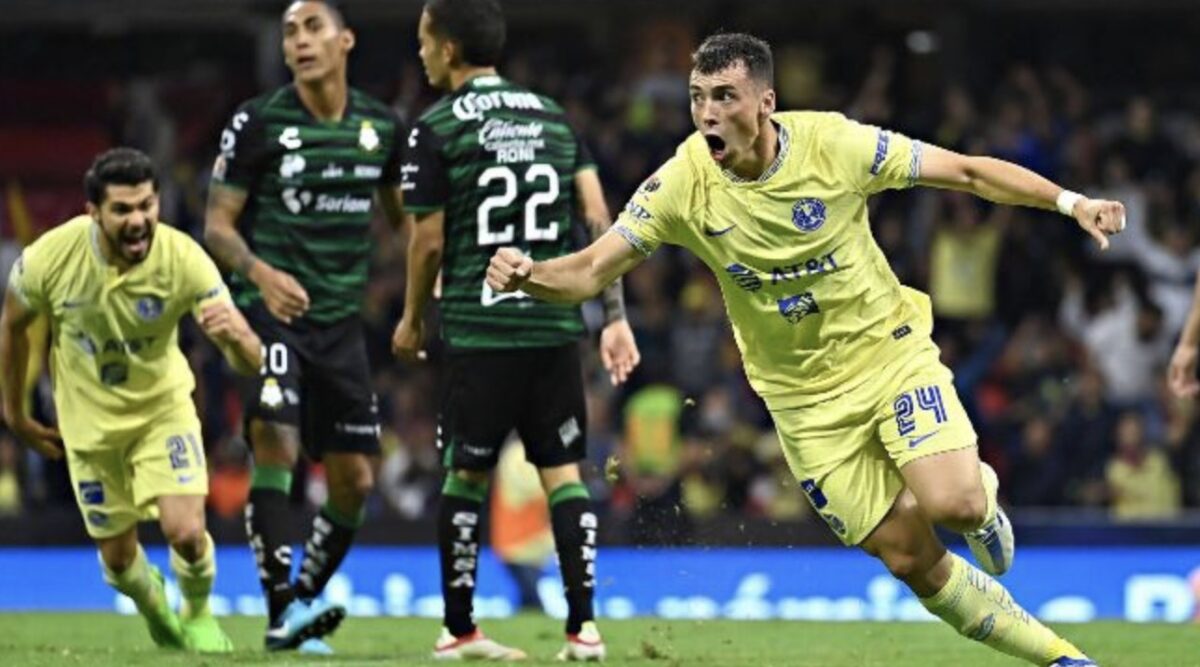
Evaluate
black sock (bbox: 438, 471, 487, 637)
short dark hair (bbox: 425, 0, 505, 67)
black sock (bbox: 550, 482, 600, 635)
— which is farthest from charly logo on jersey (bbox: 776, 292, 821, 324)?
short dark hair (bbox: 425, 0, 505, 67)

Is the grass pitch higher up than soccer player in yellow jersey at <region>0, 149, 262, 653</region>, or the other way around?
soccer player in yellow jersey at <region>0, 149, 262, 653</region>

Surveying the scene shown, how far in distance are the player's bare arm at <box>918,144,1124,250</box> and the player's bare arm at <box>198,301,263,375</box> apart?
318cm

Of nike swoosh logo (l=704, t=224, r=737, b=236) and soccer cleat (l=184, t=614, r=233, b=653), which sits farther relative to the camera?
soccer cleat (l=184, t=614, r=233, b=653)

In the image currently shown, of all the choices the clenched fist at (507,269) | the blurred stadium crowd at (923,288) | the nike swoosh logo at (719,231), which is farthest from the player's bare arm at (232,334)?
the blurred stadium crowd at (923,288)

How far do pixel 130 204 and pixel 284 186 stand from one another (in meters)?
0.86

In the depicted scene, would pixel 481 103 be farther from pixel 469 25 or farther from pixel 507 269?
pixel 507 269

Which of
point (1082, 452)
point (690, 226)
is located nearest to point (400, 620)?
point (690, 226)

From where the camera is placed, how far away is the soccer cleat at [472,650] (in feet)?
33.9

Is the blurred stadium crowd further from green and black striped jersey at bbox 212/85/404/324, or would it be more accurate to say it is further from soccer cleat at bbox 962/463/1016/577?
soccer cleat at bbox 962/463/1016/577

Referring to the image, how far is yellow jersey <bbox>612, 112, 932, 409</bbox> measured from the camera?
8961 millimetres

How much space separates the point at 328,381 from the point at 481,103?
1739 millimetres

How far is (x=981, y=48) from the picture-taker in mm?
23000

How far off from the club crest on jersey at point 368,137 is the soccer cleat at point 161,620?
2157 millimetres

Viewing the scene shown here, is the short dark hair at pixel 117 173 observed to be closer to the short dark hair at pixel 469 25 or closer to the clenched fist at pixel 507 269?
the short dark hair at pixel 469 25
